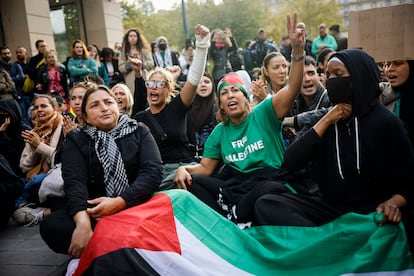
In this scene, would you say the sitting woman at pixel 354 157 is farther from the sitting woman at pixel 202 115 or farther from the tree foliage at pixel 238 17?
the tree foliage at pixel 238 17

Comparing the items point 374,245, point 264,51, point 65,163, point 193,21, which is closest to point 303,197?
point 374,245

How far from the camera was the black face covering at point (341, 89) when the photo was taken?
2.62m

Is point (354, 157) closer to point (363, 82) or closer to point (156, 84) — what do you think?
point (363, 82)

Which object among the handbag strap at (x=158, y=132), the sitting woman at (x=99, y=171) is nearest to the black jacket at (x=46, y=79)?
the handbag strap at (x=158, y=132)

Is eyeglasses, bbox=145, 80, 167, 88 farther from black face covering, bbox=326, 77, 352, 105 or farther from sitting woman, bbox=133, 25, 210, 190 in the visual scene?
black face covering, bbox=326, 77, 352, 105

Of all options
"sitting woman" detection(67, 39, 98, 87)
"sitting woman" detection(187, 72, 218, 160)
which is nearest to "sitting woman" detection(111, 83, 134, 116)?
"sitting woman" detection(187, 72, 218, 160)

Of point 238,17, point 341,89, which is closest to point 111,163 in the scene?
point 341,89

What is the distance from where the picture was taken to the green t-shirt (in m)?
3.32

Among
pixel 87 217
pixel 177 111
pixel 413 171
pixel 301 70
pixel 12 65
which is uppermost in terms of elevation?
pixel 12 65

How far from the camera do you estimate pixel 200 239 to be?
2.66m

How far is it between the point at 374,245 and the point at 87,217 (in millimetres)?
1951

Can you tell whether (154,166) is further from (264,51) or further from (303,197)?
(264,51)

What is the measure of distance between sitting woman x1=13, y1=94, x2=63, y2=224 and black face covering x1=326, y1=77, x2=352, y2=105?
3509 mm

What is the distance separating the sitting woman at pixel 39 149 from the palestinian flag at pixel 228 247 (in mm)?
2395
